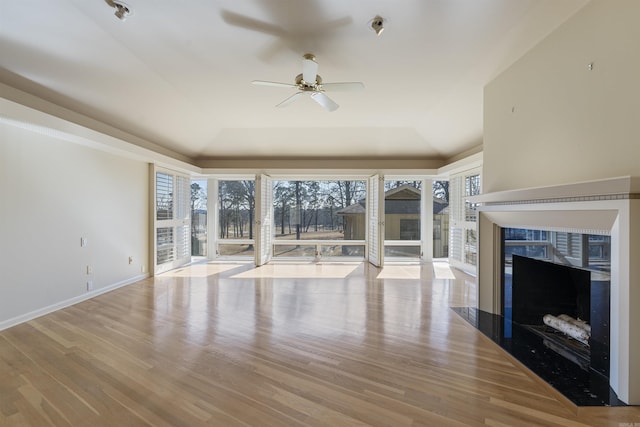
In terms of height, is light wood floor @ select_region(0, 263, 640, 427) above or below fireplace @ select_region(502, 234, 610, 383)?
below

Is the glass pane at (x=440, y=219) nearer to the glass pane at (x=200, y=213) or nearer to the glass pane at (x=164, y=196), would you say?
the glass pane at (x=200, y=213)

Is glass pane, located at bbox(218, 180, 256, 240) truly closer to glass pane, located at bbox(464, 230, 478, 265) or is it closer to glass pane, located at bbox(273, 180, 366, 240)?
glass pane, located at bbox(273, 180, 366, 240)

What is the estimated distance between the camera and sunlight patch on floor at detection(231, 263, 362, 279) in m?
5.44

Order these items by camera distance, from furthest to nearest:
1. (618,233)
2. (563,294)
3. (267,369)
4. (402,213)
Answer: (402,213)
(563,294)
(267,369)
(618,233)

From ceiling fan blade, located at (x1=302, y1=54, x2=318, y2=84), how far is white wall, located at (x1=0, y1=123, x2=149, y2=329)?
3.33 m

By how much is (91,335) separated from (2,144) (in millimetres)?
2295

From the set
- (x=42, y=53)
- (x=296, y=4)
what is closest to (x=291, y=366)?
(x=296, y=4)

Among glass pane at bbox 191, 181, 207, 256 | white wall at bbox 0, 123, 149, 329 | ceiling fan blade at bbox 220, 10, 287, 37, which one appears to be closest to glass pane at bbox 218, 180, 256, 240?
glass pane at bbox 191, 181, 207, 256

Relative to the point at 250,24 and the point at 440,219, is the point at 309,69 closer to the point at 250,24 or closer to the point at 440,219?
the point at 250,24

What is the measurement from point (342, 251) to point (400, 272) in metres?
1.82

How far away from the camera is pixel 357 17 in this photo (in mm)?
2434

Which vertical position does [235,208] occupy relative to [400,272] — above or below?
above

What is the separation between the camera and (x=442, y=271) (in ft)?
19.4

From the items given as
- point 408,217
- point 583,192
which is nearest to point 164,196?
point 408,217
